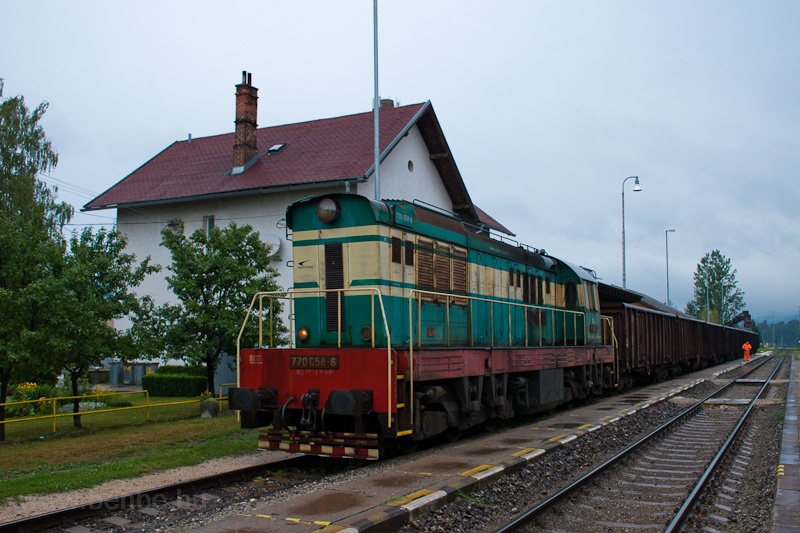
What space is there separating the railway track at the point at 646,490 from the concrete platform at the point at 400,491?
867 mm

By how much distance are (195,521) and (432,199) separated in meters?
22.5

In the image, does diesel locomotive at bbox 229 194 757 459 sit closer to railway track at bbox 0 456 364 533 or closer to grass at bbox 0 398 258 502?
railway track at bbox 0 456 364 533

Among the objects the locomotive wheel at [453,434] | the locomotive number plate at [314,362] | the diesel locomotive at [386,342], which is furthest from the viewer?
the locomotive wheel at [453,434]

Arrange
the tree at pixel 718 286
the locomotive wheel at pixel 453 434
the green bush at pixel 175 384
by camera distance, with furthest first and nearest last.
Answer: the tree at pixel 718 286, the green bush at pixel 175 384, the locomotive wheel at pixel 453 434

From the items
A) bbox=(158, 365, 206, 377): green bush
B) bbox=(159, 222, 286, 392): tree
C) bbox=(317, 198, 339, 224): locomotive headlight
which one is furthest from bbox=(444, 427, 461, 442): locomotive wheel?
bbox=(158, 365, 206, 377): green bush

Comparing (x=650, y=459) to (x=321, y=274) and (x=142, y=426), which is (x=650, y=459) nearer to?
(x=321, y=274)

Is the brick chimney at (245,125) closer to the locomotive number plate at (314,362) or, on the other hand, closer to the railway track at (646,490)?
the locomotive number plate at (314,362)

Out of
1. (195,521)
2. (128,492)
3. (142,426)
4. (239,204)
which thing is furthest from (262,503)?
(239,204)

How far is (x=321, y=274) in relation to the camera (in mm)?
10477

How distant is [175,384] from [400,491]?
17830 mm

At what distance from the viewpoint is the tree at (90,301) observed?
13.7 metres

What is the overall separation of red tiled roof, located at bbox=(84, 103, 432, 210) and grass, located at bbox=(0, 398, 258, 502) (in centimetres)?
1055

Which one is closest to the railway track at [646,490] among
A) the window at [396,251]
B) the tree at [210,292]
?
the window at [396,251]

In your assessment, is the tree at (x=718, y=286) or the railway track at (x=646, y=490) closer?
the railway track at (x=646, y=490)
